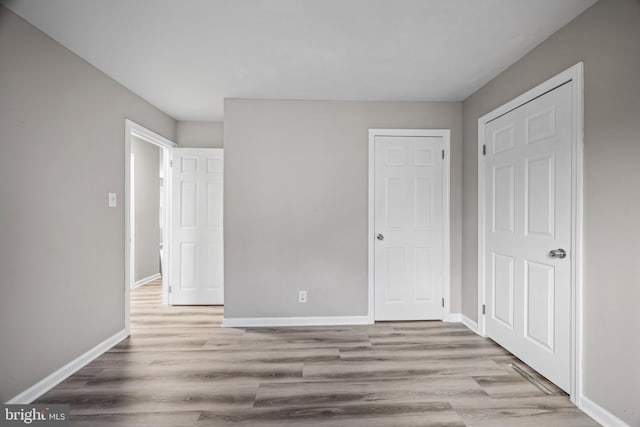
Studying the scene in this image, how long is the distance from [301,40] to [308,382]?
247 centimetres

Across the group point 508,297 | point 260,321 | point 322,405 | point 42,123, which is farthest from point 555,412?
point 42,123

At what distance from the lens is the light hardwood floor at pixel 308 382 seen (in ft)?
5.77

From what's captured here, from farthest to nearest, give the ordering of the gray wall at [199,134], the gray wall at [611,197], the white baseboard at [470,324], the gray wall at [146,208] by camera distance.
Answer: the gray wall at [146,208] < the gray wall at [199,134] < the white baseboard at [470,324] < the gray wall at [611,197]

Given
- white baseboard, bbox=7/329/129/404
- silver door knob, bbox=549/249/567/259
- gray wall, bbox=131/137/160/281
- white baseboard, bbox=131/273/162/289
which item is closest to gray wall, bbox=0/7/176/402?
white baseboard, bbox=7/329/129/404

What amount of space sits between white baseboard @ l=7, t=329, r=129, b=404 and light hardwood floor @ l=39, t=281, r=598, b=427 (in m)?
0.05

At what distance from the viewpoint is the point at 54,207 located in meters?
2.10

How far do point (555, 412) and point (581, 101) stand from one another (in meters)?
1.94

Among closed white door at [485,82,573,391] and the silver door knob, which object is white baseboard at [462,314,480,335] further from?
the silver door knob

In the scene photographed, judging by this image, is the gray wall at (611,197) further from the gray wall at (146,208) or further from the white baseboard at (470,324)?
the gray wall at (146,208)

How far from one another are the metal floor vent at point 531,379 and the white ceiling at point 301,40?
2.47m

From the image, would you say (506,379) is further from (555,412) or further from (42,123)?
(42,123)
